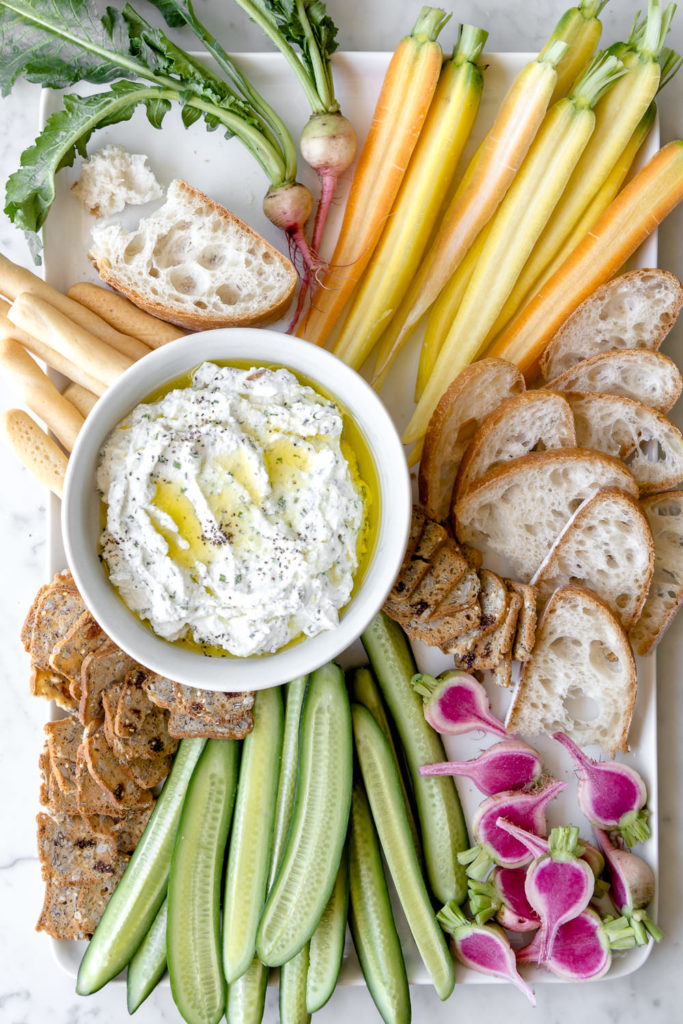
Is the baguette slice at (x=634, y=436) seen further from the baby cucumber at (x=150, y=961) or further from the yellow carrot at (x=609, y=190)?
the baby cucumber at (x=150, y=961)

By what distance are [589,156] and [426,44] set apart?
50 cm

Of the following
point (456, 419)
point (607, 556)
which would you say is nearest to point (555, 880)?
point (607, 556)

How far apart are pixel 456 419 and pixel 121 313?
0.92 meters

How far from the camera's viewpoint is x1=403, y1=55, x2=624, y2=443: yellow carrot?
2.13m

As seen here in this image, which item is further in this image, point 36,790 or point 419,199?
point 36,790

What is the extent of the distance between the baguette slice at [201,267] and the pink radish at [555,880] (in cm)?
147

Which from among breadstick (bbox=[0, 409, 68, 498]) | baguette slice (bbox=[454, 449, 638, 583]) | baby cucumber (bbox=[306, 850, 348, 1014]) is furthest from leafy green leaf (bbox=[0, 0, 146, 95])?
baby cucumber (bbox=[306, 850, 348, 1014])

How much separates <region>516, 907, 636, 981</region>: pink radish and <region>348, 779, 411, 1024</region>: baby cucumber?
1.20 feet

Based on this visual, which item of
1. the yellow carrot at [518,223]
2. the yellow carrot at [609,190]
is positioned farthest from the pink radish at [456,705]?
the yellow carrot at [609,190]

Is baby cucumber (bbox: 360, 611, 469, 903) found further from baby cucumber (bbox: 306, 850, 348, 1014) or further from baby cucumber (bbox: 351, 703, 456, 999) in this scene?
baby cucumber (bbox: 306, 850, 348, 1014)

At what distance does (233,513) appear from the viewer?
1826 millimetres

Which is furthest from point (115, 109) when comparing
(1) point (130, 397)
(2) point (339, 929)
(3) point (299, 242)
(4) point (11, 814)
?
(2) point (339, 929)

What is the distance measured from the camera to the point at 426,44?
2.14 m

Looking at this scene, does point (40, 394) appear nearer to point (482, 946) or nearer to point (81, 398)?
point (81, 398)
